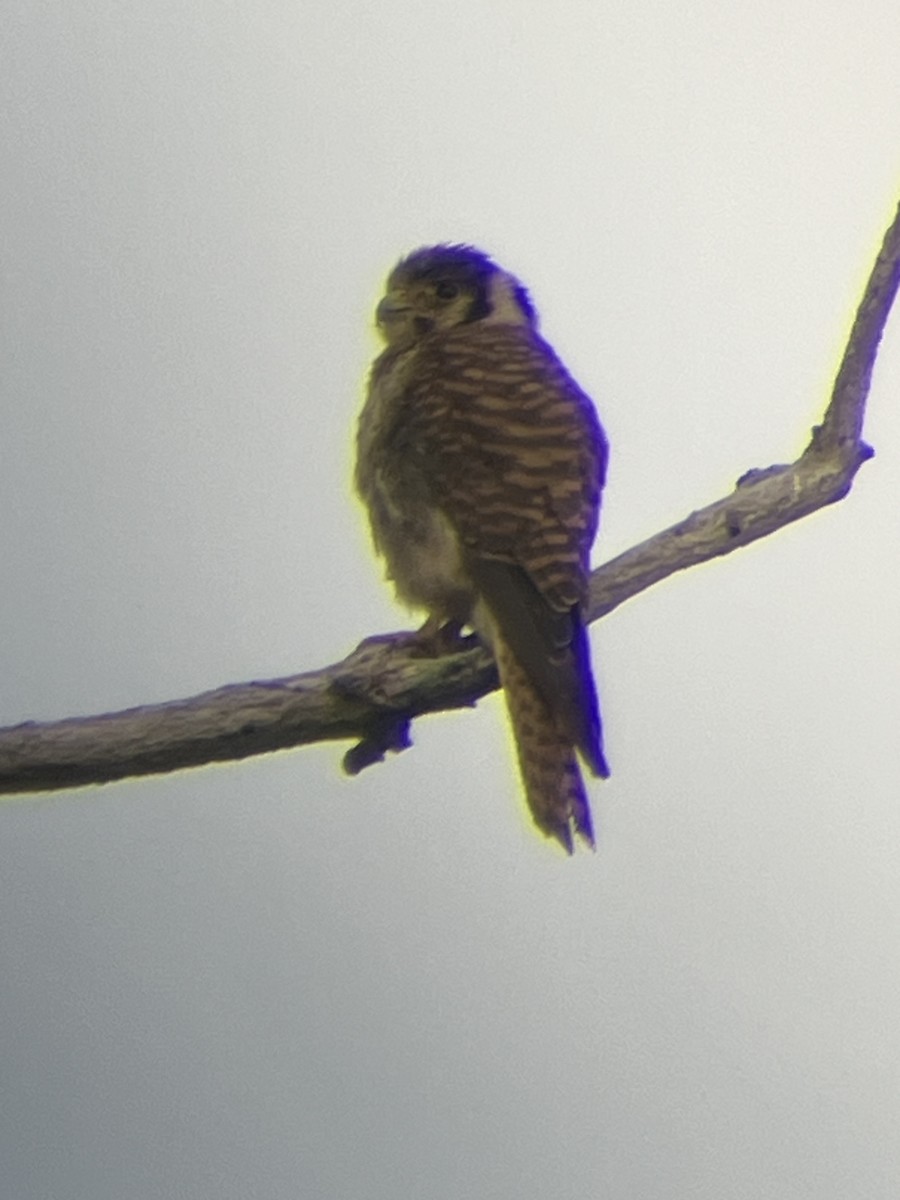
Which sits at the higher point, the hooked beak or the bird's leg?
the hooked beak

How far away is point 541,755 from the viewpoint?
2021 mm

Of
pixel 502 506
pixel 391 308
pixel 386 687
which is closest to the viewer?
pixel 386 687

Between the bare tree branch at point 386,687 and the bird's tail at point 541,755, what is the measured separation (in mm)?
37

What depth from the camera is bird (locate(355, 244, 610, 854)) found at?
6.64 ft

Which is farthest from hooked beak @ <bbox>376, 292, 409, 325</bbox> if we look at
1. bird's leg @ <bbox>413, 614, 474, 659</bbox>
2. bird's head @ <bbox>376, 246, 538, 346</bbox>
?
bird's leg @ <bbox>413, 614, 474, 659</bbox>

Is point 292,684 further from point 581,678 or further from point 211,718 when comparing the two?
point 581,678

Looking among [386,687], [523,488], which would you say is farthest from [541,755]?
[523,488]

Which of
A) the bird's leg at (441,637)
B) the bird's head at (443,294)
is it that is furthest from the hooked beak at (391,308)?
the bird's leg at (441,637)

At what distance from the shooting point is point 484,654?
2.06 metres

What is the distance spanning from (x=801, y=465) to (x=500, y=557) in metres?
0.37

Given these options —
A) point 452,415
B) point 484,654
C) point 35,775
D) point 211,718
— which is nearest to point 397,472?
point 452,415

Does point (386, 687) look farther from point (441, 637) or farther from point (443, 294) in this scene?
point (443, 294)

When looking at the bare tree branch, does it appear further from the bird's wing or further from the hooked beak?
the hooked beak

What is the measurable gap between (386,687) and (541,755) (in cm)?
21
